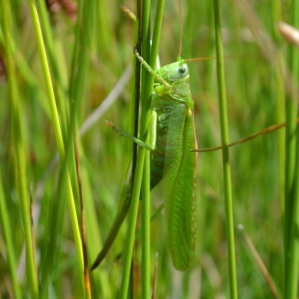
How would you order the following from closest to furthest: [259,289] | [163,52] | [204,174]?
[259,289] < [204,174] < [163,52]

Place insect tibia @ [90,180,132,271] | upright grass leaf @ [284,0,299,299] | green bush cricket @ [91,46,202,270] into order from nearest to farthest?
upright grass leaf @ [284,0,299,299], insect tibia @ [90,180,132,271], green bush cricket @ [91,46,202,270]

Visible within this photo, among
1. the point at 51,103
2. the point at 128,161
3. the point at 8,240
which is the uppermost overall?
the point at 51,103

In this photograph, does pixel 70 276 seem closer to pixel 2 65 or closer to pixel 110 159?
pixel 110 159

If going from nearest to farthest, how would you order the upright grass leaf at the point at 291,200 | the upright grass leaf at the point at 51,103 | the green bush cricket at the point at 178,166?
the upright grass leaf at the point at 51,103
the upright grass leaf at the point at 291,200
the green bush cricket at the point at 178,166

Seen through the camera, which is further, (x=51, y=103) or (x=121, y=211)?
(x=121, y=211)

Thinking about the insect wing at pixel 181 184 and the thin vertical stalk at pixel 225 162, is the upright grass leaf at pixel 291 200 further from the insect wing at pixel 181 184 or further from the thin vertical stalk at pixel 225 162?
the insect wing at pixel 181 184

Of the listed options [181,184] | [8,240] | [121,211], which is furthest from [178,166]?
[8,240]

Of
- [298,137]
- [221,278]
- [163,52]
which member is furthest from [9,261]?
[163,52]

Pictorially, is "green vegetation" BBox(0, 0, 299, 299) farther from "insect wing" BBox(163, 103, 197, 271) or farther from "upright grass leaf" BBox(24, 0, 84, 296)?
"upright grass leaf" BBox(24, 0, 84, 296)

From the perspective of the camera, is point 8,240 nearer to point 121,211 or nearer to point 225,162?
point 121,211

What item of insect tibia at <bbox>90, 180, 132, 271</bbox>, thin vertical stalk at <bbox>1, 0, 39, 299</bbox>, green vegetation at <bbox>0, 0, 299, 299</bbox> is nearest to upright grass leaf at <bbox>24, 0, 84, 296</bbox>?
thin vertical stalk at <bbox>1, 0, 39, 299</bbox>

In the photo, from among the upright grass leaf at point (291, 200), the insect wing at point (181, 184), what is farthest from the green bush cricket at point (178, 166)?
the upright grass leaf at point (291, 200)
